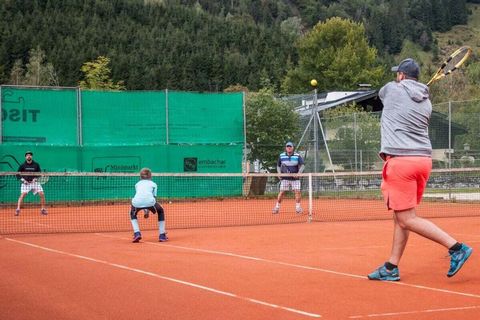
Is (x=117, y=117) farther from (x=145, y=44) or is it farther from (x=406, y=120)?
(x=145, y=44)

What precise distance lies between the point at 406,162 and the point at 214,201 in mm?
17539

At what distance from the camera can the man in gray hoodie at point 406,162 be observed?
7.28 m

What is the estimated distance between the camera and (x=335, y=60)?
230ft

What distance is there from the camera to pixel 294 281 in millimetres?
7660

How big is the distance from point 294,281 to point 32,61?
240 ft

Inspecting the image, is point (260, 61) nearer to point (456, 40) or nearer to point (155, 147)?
point (155, 147)

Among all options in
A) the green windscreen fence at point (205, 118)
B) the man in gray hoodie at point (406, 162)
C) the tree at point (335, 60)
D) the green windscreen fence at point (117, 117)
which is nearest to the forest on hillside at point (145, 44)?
the tree at point (335, 60)

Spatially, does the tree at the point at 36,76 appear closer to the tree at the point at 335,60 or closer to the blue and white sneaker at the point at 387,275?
the tree at the point at 335,60

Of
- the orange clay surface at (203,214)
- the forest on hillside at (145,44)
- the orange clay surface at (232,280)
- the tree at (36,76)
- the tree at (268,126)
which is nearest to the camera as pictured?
the orange clay surface at (232,280)

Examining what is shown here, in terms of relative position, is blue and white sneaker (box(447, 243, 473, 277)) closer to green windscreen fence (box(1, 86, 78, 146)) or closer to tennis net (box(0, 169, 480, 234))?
tennis net (box(0, 169, 480, 234))

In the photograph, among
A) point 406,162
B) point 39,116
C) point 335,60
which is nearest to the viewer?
point 406,162

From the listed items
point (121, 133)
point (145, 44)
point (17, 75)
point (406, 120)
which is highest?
point (145, 44)

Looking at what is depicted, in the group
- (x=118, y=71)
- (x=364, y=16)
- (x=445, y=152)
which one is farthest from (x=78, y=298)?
(x=364, y=16)

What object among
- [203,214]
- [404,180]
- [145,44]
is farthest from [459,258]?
[145,44]
